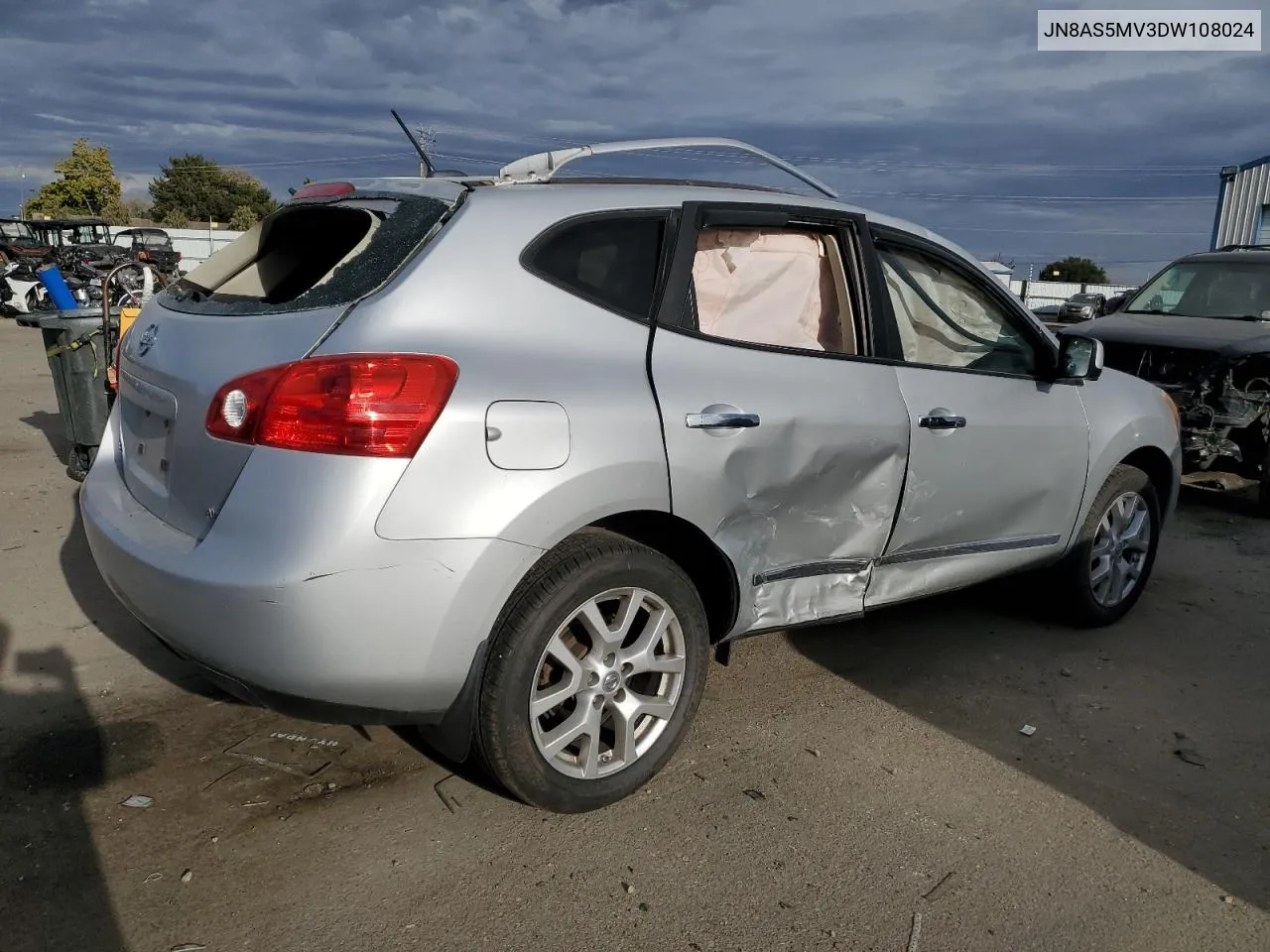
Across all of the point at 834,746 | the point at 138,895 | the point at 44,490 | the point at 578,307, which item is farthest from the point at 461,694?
the point at 44,490

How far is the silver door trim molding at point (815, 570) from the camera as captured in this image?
321 centimetres

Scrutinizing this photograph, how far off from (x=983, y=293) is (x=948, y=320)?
24cm

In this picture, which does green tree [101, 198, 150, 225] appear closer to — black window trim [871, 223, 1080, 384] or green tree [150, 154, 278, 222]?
green tree [150, 154, 278, 222]

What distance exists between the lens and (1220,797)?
3.21 m

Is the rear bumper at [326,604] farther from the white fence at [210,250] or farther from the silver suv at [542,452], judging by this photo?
the white fence at [210,250]

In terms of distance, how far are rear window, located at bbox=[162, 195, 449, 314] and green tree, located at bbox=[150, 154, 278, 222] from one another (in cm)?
7554

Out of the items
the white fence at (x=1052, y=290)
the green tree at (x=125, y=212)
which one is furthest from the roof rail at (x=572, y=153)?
the green tree at (x=125, y=212)

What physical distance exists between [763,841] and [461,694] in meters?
0.98

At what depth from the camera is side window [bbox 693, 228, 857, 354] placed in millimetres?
3259

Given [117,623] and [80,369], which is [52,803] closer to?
[117,623]

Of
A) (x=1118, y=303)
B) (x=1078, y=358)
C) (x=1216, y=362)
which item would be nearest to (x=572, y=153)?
(x=1078, y=358)

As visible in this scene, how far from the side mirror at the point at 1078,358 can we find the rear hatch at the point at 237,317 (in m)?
2.58

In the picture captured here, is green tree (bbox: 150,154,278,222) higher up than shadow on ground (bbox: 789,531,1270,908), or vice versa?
green tree (bbox: 150,154,278,222)

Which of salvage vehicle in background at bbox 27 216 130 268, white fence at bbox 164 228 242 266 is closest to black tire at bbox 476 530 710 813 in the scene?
salvage vehicle in background at bbox 27 216 130 268
